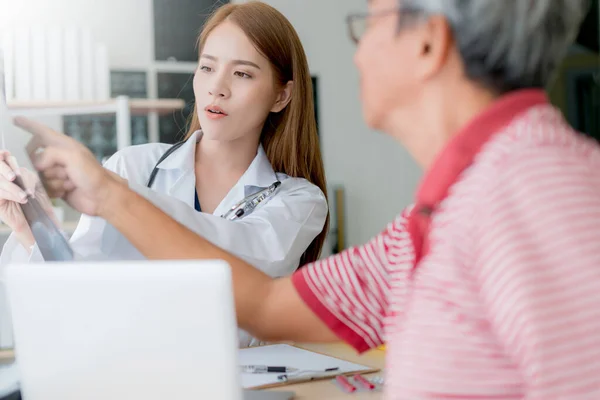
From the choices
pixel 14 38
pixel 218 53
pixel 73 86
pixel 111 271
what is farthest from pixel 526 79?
pixel 14 38

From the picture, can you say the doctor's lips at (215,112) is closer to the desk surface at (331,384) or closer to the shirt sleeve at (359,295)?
the desk surface at (331,384)

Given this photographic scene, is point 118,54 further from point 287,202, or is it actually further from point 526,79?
point 526,79

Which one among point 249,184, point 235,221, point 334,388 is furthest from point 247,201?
point 334,388

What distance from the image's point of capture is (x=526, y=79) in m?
0.65

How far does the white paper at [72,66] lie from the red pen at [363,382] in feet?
4.77

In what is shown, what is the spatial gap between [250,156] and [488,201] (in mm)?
1225

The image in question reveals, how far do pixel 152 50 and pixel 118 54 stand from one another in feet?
0.35

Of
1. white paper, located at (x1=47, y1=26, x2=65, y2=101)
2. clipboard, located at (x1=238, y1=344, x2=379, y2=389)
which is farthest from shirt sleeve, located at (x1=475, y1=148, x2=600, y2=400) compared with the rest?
white paper, located at (x1=47, y1=26, x2=65, y2=101)

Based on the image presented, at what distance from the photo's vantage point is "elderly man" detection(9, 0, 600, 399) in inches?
20.1

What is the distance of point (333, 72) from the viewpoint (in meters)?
2.50

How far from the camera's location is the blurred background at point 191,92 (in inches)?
86.7

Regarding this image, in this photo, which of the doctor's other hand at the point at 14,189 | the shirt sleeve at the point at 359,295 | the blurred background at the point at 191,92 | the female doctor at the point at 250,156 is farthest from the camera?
the blurred background at the point at 191,92

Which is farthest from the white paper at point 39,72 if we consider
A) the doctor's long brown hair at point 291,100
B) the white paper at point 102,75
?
the doctor's long brown hair at point 291,100

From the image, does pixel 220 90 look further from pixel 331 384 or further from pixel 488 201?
pixel 488 201
